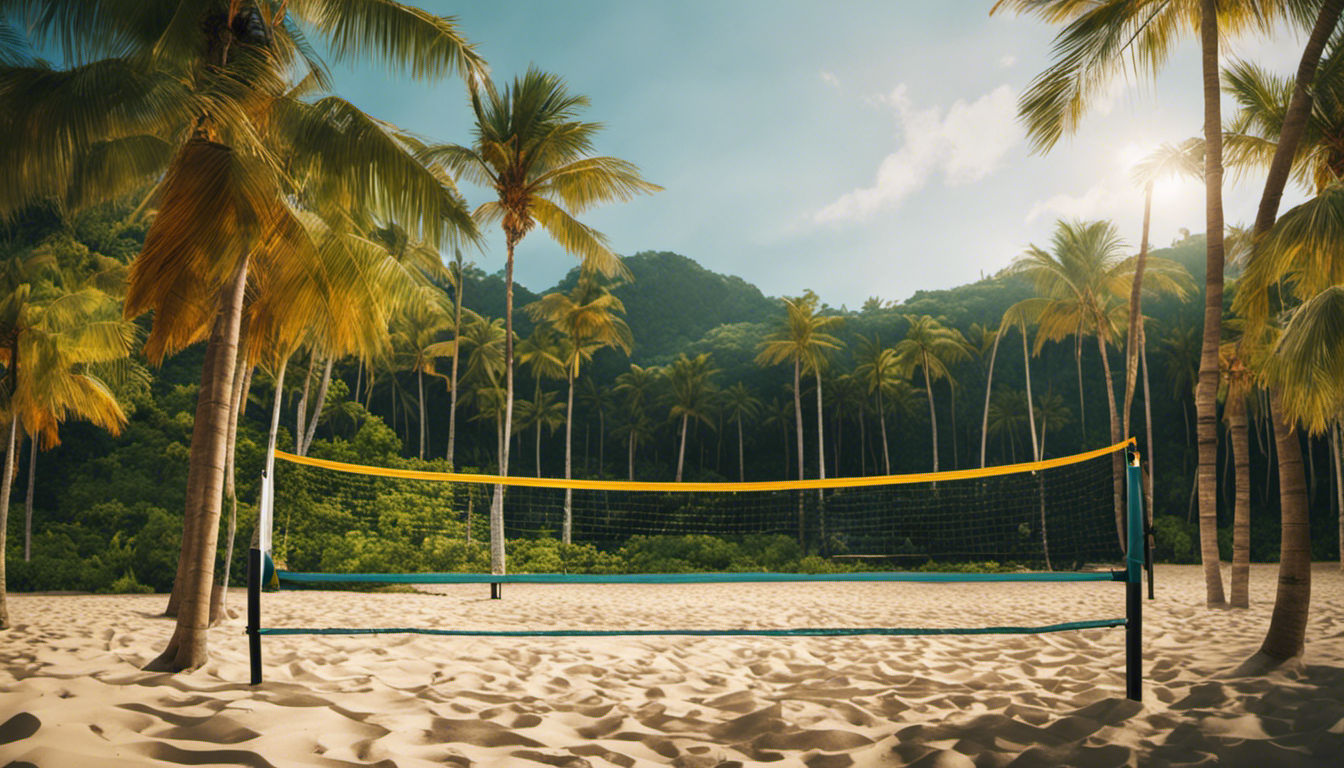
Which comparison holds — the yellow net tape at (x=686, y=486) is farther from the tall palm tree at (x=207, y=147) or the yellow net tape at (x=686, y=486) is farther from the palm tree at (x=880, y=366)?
the palm tree at (x=880, y=366)

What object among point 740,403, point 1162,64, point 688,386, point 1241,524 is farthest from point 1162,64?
point 740,403

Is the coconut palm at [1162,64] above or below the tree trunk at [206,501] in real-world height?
above

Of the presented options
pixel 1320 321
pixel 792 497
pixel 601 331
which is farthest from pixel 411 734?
pixel 792 497

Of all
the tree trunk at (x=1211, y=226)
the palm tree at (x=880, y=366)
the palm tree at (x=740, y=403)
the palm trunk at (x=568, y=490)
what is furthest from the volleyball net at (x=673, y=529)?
the palm tree at (x=740, y=403)

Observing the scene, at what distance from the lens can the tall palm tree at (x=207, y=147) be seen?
388cm

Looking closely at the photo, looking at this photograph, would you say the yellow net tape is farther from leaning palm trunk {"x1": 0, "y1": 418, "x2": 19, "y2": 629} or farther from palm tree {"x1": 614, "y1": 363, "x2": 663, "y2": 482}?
palm tree {"x1": 614, "y1": 363, "x2": 663, "y2": 482}

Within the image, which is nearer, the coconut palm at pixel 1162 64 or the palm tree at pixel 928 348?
the coconut palm at pixel 1162 64

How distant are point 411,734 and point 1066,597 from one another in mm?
8715

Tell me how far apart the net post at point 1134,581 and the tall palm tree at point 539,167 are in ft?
32.2

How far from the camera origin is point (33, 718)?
236 centimetres

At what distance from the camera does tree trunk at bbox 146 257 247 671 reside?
3863mm

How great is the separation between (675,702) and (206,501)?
9.80ft

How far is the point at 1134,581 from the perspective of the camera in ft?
9.43

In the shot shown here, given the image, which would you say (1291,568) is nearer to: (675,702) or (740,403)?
(675,702)
